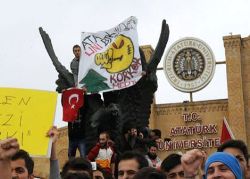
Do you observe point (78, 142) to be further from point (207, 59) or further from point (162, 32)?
point (207, 59)

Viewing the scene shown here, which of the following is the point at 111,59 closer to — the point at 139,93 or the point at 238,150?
the point at 139,93

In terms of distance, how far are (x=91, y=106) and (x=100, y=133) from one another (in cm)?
51

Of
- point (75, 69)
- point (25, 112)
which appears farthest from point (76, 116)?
point (25, 112)

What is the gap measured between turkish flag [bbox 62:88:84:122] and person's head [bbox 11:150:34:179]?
2.61 metres

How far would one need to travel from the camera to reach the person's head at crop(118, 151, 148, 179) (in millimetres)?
4590

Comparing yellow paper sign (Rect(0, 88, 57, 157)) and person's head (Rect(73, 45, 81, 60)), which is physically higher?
person's head (Rect(73, 45, 81, 60))

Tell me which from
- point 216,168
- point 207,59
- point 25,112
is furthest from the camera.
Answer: point 207,59

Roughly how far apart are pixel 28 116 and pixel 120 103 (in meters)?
2.77

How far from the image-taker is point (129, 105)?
7574 millimetres

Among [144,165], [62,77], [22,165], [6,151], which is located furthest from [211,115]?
[6,151]

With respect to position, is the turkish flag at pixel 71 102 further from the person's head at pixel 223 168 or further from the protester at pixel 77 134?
the person's head at pixel 223 168

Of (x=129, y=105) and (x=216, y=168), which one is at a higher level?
(x=129, y=105)

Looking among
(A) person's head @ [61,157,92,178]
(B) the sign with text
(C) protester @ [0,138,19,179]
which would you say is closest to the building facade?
(B) the sign with text

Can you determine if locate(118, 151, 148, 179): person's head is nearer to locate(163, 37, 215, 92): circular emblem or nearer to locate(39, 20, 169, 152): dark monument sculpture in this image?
locate(39, 20, 169, 152): dark monument sculpture
